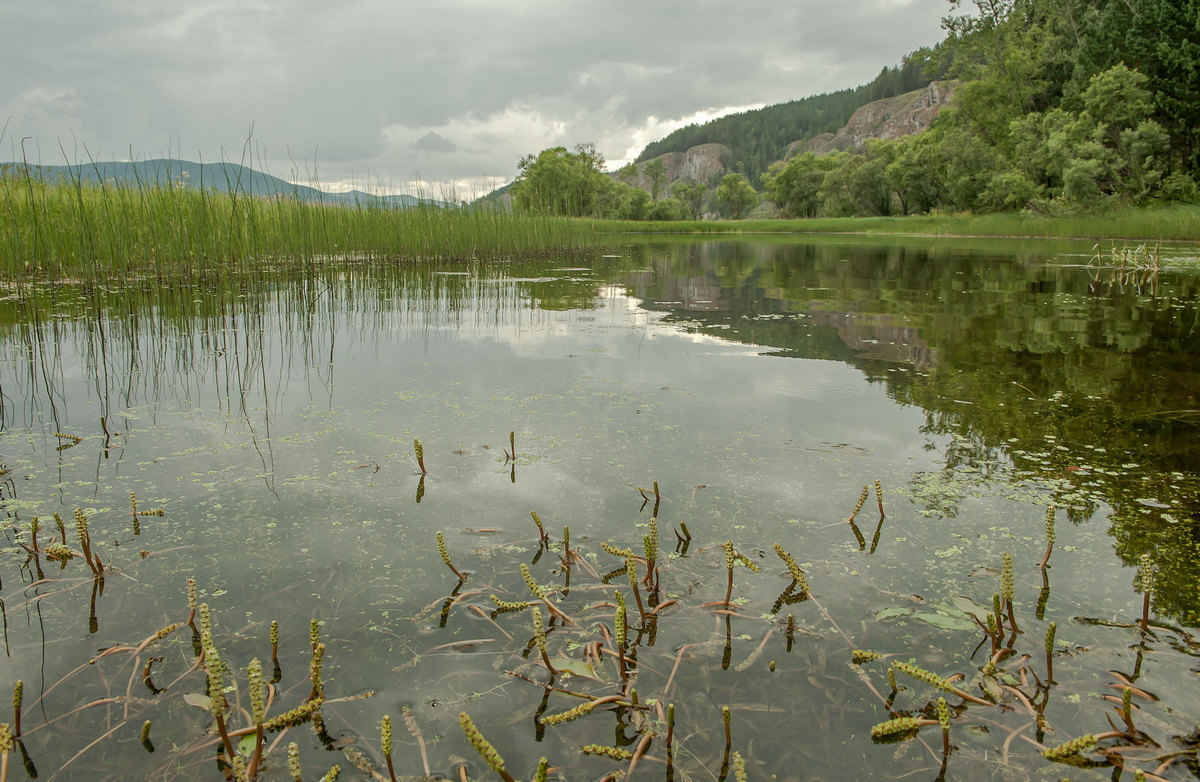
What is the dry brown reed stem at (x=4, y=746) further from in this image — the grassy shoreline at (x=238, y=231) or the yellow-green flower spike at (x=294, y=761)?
the grassy shoreline at (x=238, y=231)

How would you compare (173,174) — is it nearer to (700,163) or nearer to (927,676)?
(927,676)

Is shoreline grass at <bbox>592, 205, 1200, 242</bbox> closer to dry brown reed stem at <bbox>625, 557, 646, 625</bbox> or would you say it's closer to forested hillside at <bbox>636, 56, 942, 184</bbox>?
dry brown reed stem at <bbox>625, 557, 646, 625</bbox>

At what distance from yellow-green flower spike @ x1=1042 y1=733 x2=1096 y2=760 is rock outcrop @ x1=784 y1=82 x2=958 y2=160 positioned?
136 m

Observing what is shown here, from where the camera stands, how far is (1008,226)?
30.5m

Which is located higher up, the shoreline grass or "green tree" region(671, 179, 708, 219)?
"green tree" region(671, 179, 708, 219)

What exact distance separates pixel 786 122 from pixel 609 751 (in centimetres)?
19026

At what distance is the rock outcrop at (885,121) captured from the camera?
12962 centimetres

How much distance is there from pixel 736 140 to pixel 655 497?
18978 centimetres

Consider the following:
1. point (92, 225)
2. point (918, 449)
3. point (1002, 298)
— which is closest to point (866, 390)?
point (918, 449)

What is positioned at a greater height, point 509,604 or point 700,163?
point 700,163

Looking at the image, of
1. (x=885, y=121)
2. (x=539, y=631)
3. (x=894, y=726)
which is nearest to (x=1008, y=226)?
(x=894, y=726)

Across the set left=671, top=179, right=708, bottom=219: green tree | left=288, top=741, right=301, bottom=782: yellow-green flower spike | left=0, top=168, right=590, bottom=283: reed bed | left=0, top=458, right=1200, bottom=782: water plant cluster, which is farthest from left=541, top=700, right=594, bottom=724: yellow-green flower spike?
left=671, top=179, right=708, bottom=219: green tree

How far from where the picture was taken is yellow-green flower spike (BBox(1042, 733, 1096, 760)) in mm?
1285

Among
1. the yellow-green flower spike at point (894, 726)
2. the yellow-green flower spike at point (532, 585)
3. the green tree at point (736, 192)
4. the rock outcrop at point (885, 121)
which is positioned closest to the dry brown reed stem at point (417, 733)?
the yellow-green flower spike at point (532, 585)
